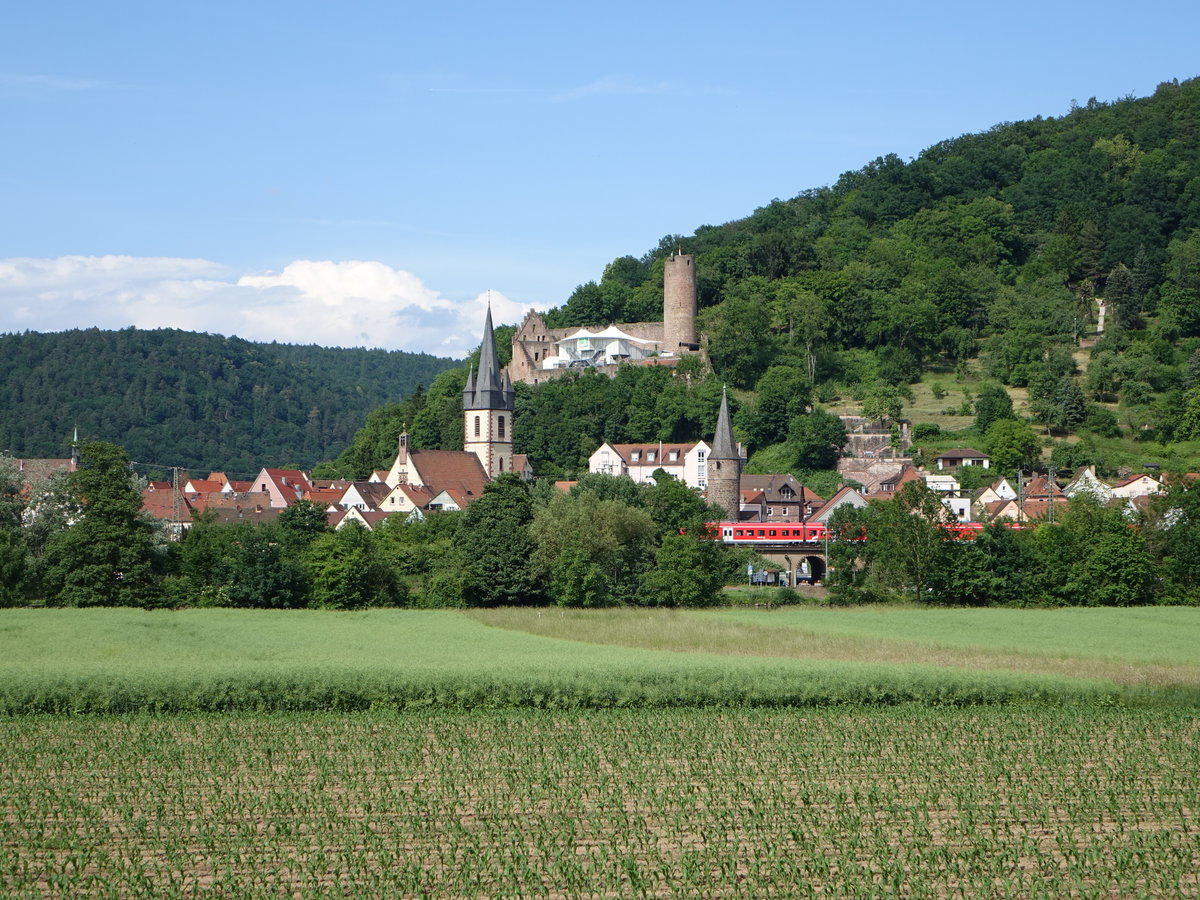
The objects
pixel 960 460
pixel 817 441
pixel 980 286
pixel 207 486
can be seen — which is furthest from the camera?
pixel 980 286

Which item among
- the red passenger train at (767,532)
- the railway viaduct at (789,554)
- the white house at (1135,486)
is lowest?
the railway viaduct at (789,554)

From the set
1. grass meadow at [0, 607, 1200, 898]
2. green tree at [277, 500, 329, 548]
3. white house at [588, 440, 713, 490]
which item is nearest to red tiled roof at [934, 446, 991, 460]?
white house at [588, 440, 713, 490]

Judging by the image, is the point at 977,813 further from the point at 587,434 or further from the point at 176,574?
the point at 587,434

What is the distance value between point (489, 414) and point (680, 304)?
25.7m

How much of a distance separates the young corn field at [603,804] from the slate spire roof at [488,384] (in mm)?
66106

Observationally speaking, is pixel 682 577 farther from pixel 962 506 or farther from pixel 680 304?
pixel 680 304

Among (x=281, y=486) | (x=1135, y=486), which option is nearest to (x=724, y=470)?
(x=1135, y=486)

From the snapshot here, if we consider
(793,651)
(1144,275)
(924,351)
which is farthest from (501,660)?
(1144,275)

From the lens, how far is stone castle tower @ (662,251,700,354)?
112938 mm

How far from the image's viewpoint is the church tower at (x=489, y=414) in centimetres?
9388

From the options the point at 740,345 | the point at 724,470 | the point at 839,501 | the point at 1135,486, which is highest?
the point at 740,345

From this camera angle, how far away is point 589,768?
74.3 feet

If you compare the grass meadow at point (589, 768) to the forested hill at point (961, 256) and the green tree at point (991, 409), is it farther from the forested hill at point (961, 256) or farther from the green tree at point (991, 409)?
the forested hill at point (961, 256)

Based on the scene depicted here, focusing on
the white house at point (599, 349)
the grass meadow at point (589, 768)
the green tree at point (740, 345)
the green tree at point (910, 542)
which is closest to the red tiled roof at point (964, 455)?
the green tree at point (740, 345)
